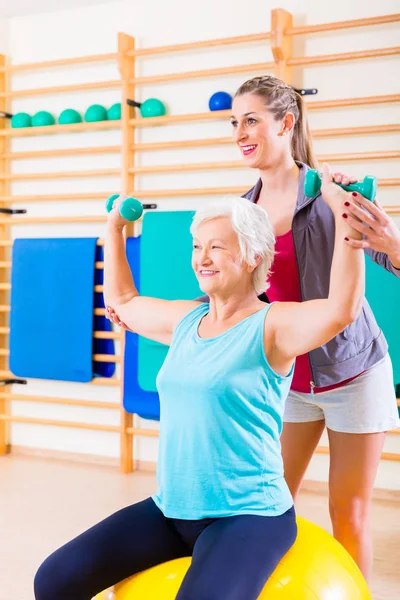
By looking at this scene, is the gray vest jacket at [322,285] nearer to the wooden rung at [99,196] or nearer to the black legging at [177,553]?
the black legging at [177,553]

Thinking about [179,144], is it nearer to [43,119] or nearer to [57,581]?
[43,119]

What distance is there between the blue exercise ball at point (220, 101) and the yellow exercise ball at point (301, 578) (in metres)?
2.64

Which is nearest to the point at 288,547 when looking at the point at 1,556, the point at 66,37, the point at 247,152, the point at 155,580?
the point at 155,580

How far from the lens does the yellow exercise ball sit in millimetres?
1529

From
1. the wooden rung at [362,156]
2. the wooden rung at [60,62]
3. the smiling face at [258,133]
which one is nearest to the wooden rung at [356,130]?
the wooden rung at [362,156]

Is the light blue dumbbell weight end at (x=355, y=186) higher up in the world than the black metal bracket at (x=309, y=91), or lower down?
lower down

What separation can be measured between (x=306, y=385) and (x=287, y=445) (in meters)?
0.20

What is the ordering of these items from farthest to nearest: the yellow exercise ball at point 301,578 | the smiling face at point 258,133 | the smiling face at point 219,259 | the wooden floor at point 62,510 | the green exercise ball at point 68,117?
the green exercise ball at point 68,117 < the wooden floor at point 62,510 < the smiling face at point 258,133 < the smiling face at point 219,259 < the yellow exercise ball at point 301,578

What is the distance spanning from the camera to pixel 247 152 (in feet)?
6.53

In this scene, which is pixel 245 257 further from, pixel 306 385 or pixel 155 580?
pixel 155 580

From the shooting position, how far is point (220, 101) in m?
3.84

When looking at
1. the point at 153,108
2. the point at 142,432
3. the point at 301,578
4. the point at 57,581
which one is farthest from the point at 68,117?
the point at 301,578

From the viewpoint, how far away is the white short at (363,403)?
189 centimetres

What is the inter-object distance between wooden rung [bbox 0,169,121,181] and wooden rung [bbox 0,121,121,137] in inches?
9.7
